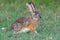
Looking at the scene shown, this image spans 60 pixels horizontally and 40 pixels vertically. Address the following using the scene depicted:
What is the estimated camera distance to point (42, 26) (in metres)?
8.39

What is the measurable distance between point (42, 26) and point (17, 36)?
1.20 metres

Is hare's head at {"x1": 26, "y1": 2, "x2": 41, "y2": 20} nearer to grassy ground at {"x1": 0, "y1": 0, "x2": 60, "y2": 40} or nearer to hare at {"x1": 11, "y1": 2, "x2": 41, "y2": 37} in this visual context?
hare at {"x1": 11, "y1": 2, "x2": 41, "y2": 37}

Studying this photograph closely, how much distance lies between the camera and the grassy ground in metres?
7.43

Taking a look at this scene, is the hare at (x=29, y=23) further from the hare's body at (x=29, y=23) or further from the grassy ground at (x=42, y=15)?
the grassy ground at (x=42, y=15)

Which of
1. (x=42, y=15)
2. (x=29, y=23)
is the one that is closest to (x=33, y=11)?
(x=29, y=23)

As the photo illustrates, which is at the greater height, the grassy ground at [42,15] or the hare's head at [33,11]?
the hare's head at [33,11]

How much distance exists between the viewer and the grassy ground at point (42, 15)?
7.43 meters

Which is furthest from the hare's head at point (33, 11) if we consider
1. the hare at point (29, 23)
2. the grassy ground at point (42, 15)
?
the grassy ground at point (42, 15)

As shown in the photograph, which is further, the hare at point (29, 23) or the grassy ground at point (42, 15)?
the hare at point (29, 23)

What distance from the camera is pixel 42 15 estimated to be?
984 cm

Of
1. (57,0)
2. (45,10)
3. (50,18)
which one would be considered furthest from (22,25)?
(57,0)

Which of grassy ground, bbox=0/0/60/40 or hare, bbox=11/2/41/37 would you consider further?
hare, bbox=11/2/41/37

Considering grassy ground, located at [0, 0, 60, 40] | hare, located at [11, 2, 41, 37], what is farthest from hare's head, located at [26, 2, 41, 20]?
grassy ground, located at [0, 0, 60, 40]

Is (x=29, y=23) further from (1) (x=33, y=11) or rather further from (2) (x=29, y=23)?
(1) (x=33, y=11)
